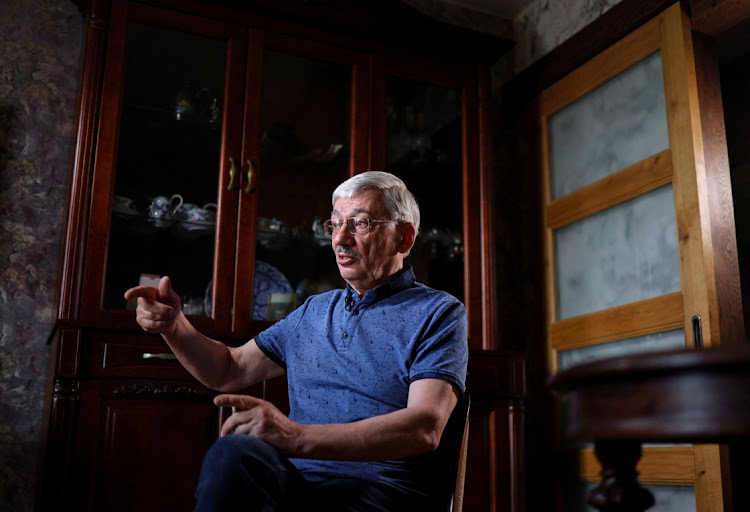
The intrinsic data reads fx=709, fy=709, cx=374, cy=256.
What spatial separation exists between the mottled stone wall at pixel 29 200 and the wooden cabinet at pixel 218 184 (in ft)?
0.87

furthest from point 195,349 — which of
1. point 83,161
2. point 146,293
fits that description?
point 83,161

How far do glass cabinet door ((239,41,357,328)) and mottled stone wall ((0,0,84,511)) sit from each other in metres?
0.70

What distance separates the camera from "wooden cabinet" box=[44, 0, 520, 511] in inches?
78.7

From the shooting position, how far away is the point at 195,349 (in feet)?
5.18

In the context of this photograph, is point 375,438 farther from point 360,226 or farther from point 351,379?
point 360,226

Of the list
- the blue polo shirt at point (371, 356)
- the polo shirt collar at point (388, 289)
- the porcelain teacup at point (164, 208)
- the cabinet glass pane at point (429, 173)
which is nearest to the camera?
the blue polo shirt at point (371, 356)

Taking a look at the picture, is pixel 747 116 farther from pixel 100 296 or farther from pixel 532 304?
pixel 100 296

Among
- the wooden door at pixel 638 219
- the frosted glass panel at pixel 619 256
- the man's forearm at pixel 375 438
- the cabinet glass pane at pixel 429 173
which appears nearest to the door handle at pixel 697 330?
the wooden door at pixel 638 219

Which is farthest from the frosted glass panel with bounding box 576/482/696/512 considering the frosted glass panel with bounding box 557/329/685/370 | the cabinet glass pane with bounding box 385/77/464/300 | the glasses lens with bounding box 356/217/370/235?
the glasses lens with bounding box 356/217/370/235

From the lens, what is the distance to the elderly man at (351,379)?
1104 mm

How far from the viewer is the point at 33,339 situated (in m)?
2.35

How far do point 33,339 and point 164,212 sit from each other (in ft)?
2.03

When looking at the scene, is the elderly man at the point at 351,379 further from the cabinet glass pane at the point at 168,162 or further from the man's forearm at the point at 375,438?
the cabinet glass pane at the point at 168,162

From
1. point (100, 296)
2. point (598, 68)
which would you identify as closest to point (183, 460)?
point (100, 296)
